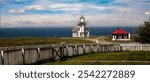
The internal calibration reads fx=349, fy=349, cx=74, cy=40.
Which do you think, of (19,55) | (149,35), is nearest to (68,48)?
(19,55)

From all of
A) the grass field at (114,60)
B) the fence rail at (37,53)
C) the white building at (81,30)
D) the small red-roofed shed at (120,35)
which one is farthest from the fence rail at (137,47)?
the white building at (81,30)

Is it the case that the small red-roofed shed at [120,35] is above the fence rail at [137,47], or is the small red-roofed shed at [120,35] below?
below

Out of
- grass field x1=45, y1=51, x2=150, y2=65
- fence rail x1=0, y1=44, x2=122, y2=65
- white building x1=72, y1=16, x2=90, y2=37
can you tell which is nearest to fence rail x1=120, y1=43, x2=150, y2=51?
fence rail x1=0, y1=44, x2=122, y2=65

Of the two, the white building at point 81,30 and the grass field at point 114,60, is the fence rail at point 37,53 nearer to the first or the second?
the grass field at point 114,60

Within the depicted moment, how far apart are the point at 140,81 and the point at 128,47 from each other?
18725 millimetres

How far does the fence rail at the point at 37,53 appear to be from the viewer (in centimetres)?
1582

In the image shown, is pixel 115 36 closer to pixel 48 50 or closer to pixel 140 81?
pixel 48 50

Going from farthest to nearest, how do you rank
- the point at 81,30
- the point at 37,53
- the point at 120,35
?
1. the point at 81,30
2. the point at 120,35
3. the point at 37,53

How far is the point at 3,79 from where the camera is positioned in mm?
10453

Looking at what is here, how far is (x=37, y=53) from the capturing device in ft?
59.2

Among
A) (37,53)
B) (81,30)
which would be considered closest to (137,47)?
(37,53)

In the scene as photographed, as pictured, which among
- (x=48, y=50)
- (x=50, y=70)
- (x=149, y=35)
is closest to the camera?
(x=50, y=70)

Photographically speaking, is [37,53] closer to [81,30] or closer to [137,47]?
[137,47]

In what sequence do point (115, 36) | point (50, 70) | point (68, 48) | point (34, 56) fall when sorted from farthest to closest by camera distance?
point (115, 36) < point (68, 48) < point (34, 56) < point (50, 70)
